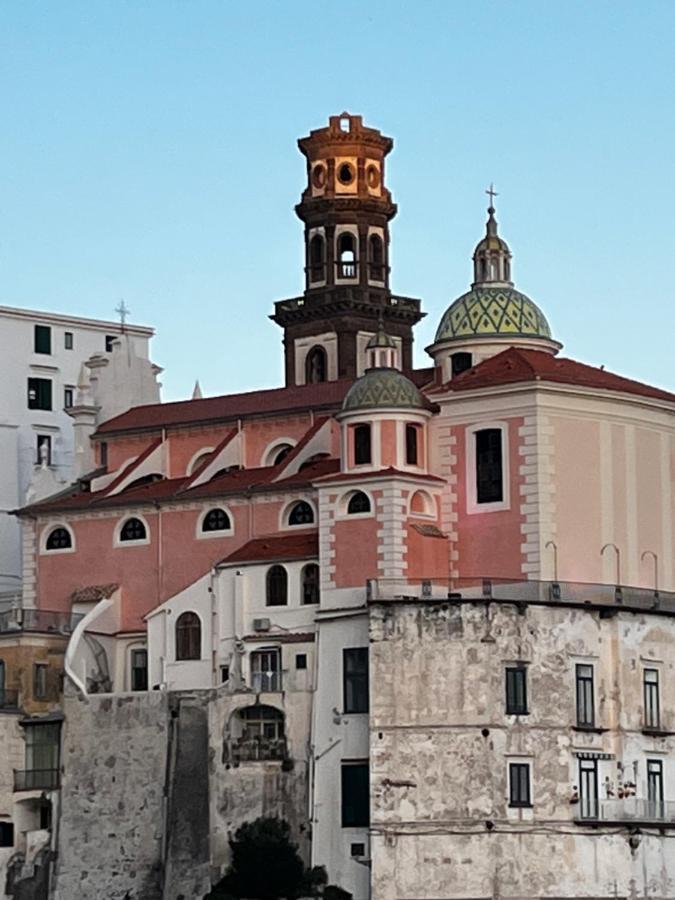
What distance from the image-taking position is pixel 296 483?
9931cm

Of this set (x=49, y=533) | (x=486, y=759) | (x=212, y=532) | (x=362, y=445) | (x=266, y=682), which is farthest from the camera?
(x=49, y=533)

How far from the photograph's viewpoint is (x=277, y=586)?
9662cm

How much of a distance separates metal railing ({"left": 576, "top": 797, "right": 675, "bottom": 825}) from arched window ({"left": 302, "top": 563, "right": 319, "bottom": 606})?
36.5ft

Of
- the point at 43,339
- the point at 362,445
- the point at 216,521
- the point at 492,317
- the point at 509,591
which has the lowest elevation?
the point at 509,591

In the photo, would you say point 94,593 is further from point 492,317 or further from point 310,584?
point 492,317

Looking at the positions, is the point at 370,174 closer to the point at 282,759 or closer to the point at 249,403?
the point at 249,403

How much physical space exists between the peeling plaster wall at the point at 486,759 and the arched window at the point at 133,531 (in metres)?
14.9

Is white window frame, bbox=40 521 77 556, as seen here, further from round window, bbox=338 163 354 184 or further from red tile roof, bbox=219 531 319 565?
round window, bbox=338 163 354 184

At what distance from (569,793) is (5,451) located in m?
33.1

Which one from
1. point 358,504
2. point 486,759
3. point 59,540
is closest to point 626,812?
point 486,759

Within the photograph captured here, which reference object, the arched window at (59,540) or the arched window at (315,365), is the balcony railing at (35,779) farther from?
the arched window at (315,365)

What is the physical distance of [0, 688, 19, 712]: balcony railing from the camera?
99875 mm

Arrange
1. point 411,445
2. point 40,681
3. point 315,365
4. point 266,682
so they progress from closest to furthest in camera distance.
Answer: point 266,682, point 411,445, point 40,681, point 315,365

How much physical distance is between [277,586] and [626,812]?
43.9ft
